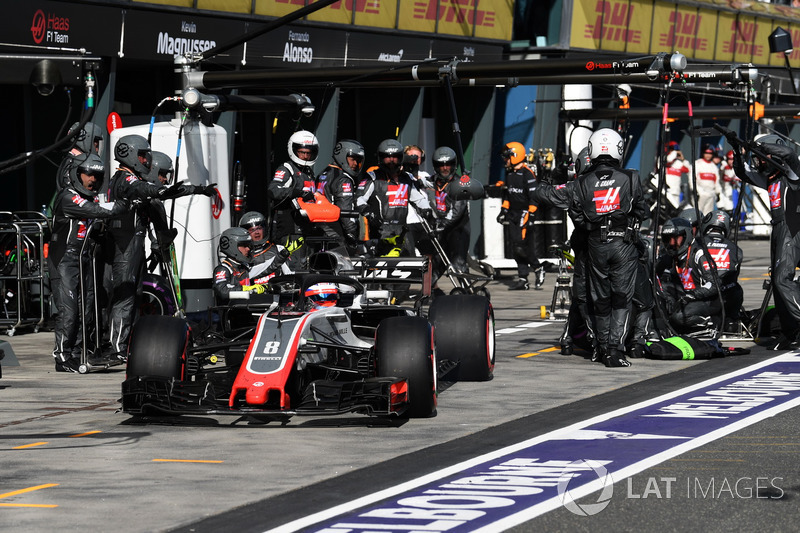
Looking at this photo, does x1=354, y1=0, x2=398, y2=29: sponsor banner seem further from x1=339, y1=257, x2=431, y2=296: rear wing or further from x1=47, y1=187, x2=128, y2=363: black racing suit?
x1=47, y1=187, x2=128, y2=363: black racing suit

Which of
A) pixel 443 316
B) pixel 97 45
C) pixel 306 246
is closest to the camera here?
pixel 443 316

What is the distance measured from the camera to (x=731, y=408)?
1028cm

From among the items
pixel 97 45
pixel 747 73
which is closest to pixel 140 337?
pixel 747 73

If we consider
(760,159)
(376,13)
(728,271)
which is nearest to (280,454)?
(760,159)

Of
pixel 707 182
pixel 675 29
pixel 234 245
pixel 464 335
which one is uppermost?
pixel 675 29

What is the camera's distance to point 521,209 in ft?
71.3

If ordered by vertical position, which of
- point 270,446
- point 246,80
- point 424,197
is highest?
point 246,80

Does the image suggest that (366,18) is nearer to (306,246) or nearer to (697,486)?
(306,246)

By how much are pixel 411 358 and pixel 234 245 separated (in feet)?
14.1

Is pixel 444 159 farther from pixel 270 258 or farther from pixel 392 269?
pixel 392 269

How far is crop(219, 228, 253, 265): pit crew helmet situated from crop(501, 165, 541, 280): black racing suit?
Answer: 850cm

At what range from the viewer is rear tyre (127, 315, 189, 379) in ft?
32.4

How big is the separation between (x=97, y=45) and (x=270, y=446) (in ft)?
35.2

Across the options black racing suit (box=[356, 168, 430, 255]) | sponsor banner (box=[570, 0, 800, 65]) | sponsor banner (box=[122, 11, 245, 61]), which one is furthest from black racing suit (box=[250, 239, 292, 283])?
sponsor banner (box=[570, 0, 800, 65])
